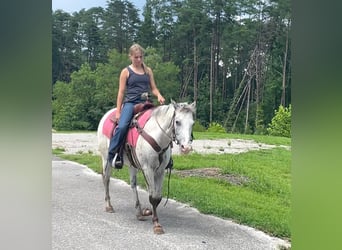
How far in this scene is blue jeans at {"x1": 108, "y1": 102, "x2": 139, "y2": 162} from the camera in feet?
9.23

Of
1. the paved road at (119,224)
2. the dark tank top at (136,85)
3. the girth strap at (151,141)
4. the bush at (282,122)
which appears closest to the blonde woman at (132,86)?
the dark tank top at (136,85)

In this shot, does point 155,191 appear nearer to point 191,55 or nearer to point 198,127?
point 198,127

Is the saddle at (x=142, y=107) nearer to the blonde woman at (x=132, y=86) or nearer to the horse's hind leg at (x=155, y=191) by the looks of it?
the blonde woman at (x=132, y=86)

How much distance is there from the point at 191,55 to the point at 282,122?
0.60m

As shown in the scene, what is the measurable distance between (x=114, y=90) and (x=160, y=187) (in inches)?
22.1

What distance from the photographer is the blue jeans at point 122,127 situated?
2814mm

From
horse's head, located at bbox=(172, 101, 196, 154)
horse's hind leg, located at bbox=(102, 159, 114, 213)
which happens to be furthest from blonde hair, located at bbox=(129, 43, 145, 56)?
horse's hind leg, located at bbox=(102, 159, 114, 213)

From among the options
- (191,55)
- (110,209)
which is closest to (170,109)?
(191,55)

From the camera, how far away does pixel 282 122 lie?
2.88 metres
